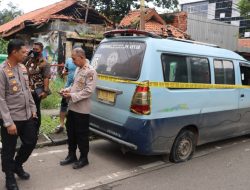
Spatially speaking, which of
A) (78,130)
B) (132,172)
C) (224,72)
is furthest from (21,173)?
(224,72)

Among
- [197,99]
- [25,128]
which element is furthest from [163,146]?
[25,128]

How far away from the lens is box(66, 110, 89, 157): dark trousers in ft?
16.7

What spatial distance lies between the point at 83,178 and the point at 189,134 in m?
1.90

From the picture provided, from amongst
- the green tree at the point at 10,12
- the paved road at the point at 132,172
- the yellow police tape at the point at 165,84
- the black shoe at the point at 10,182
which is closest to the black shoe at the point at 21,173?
the paved road at the point at 132,172

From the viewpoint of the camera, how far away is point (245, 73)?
6.91 m

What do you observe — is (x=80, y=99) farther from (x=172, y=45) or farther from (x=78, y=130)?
(x=172, y=45)

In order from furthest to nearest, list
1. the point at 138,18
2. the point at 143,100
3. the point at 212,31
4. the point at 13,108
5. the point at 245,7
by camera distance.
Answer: the point at 212,31 → the point at 245,7 → the point at 138,18 → the point at 143,100 → the point at 13,108

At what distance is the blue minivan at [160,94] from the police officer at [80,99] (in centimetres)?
42

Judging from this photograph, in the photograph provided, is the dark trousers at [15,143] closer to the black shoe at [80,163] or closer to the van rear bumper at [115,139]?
the black shoe at [80,163]

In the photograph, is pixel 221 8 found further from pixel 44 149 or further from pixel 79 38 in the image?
pixel 44 149

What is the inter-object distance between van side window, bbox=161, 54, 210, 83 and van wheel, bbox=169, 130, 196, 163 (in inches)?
34.1

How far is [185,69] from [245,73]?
199 cm

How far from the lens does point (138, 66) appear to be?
509 centimetres

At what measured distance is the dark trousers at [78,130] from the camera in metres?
5.09
